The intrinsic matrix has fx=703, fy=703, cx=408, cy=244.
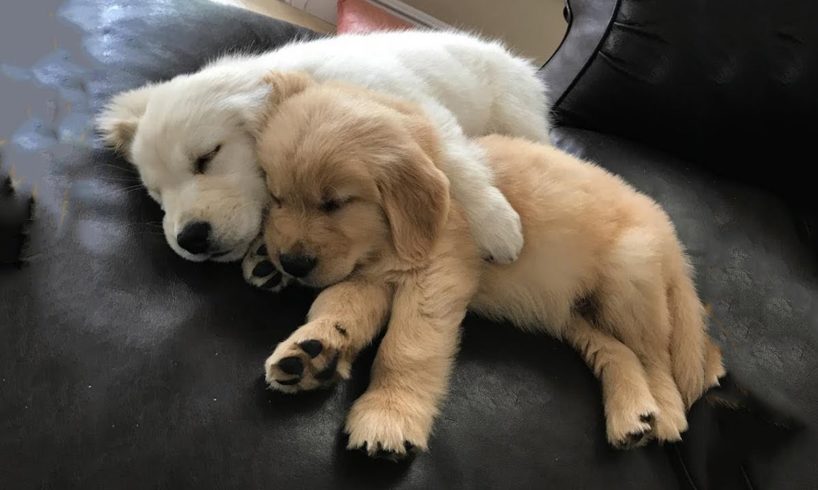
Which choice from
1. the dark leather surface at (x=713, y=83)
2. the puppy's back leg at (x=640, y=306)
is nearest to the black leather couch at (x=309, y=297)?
the dark leather surface at (x=713, y=83)

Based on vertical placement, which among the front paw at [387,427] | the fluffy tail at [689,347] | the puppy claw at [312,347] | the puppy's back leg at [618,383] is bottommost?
the front paw at [387,427]

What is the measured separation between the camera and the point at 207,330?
987 millimetres

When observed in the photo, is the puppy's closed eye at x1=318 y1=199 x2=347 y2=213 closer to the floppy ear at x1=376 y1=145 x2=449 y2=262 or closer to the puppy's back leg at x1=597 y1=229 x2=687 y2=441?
the floppy ear at x1=376 y1=145 x2=449 y2=262

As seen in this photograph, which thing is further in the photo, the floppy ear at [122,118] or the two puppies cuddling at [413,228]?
the floppy ear at [122,118]

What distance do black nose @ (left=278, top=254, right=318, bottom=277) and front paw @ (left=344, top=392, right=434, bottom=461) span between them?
0.23 m

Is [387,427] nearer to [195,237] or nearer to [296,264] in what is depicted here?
[296,264]

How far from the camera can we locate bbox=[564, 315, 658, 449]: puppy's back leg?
107 cm

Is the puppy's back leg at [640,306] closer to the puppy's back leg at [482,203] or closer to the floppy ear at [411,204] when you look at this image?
the puppy's back leg at [482,203]

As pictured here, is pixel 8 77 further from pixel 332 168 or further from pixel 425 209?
pixel 425 209

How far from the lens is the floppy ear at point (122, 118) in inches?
50.3

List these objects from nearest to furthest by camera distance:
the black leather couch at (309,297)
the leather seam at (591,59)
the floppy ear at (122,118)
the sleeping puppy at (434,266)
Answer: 1. the black leather couch at (309,297)
2. the sleeping puppy at (434,266)
3. the floppy ear at (122,118)
4. the leather seam at (591,59)

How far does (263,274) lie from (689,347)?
75cm

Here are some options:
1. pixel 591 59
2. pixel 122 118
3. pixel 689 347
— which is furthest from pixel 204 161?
pixel 591 59

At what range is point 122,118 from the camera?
4.27ft
